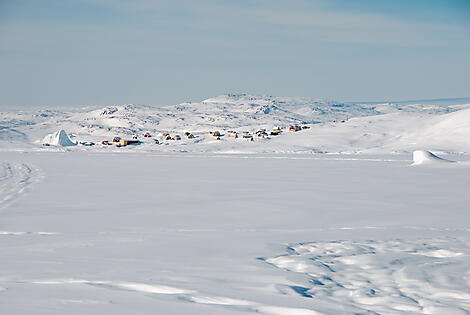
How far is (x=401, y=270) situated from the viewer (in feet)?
26.6

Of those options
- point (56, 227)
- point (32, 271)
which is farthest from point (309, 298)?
point (56, 227)

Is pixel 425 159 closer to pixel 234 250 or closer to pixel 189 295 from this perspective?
pixel 234 250

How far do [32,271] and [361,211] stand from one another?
900 cm

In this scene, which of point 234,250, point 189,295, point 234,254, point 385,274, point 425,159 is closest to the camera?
point 189,295

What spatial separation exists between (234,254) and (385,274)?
7.69ft

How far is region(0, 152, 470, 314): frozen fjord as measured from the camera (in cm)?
631

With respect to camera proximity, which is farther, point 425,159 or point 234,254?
point 425,159

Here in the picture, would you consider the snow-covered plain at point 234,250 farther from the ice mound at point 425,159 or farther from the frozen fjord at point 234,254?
the ice mound at point 425,159

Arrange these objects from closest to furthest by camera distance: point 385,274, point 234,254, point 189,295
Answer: point 189,295 → point 385,274 → point 234,254

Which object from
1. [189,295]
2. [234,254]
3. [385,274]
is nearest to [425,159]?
[234,254]

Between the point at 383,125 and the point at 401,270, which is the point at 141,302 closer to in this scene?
the point at 401,270

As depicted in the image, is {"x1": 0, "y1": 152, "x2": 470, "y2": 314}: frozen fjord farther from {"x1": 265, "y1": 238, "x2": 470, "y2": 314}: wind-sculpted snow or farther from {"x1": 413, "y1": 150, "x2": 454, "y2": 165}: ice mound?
{"x1": 413, "y1": 150, "x2": 454, "y2": 165}: ice mound

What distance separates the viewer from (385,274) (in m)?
7.87

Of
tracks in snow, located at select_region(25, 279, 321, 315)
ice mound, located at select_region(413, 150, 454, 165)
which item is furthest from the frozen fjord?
ice mound, located at select_region(413, 150, 454, 165)
